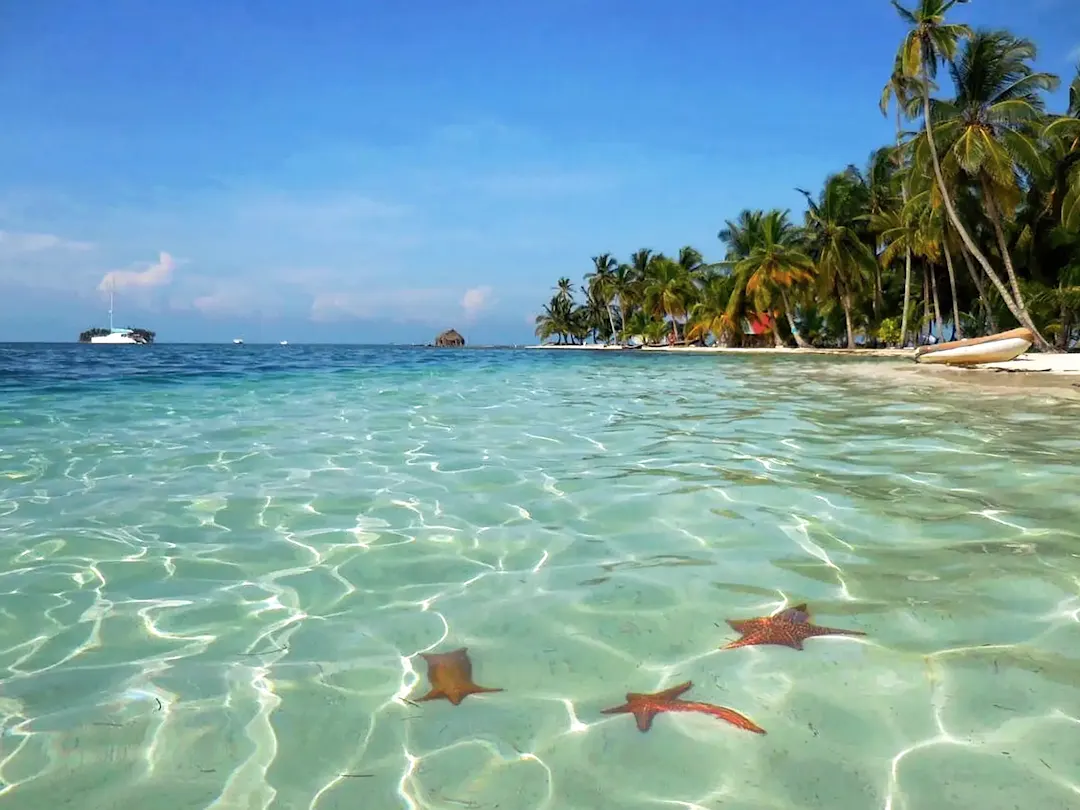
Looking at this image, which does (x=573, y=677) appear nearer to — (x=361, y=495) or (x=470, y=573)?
(x=470, y=573)

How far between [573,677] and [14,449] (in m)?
8.06

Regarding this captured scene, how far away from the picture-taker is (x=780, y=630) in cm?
303

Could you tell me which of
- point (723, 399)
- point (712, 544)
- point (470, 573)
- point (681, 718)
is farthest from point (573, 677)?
point (723, 399)

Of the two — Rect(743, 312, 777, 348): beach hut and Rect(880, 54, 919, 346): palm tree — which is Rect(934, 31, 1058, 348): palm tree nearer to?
Rect(880, 54, 919, 346): palm tree

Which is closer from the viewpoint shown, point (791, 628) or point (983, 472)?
point (791, 628)

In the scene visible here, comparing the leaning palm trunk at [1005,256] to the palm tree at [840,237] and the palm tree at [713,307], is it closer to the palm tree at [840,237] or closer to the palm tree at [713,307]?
the palm tree at [840,237]

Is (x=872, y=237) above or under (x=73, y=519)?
above

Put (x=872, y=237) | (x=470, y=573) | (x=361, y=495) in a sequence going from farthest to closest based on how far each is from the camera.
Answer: (x=872, y=237) < (x=361, y=495) < (x=470, y=573)

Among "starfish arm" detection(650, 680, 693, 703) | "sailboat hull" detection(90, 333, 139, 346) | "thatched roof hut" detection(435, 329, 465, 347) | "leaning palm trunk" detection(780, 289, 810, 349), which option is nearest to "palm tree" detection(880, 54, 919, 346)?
"leaning palm trunk" detection(780, 289, 810, 349)

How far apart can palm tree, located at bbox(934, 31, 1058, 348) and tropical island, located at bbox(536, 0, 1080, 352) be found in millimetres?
50

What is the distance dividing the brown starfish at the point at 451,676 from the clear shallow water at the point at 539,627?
53mm

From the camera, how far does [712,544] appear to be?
428cm

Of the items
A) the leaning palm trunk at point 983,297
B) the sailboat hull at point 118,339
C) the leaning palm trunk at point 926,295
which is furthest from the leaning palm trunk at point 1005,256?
the sailboat hull at point 118,339

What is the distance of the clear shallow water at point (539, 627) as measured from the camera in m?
2.16
